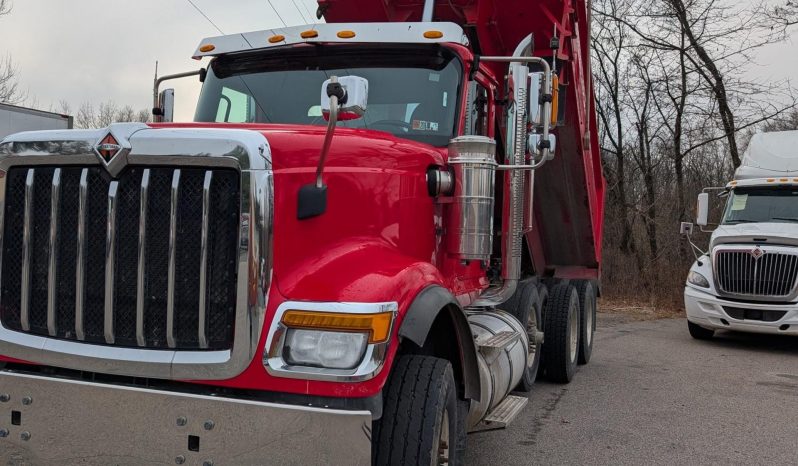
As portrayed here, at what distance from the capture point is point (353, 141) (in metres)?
3.37

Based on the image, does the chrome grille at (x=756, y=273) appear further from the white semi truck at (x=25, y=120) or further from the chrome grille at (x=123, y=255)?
the white semi truck at (x=25, y=120)

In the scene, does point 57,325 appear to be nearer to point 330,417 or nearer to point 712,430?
point 330,417

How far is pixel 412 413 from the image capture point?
9.62 ft

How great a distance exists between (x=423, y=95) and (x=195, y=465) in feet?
8.25

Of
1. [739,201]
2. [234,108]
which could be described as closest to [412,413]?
[234,108]

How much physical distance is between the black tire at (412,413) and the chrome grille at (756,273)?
8703 mm

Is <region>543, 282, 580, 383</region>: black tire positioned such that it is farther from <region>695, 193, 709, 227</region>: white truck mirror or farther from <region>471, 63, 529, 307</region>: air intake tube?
<region>695, 193, 709, 227</region>: white truck mirror

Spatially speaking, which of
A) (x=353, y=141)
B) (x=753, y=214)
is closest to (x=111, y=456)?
(x=353, y=141)

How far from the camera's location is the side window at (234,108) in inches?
177

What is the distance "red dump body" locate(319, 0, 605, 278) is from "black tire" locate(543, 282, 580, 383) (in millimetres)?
306

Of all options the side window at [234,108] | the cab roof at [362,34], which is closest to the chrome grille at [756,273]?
the cab roof at [362,34]

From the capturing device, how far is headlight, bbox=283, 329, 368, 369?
2.61 m

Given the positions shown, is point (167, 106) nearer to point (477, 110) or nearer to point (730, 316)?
point (477, 110)

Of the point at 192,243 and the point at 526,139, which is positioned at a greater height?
the point at 526,139
